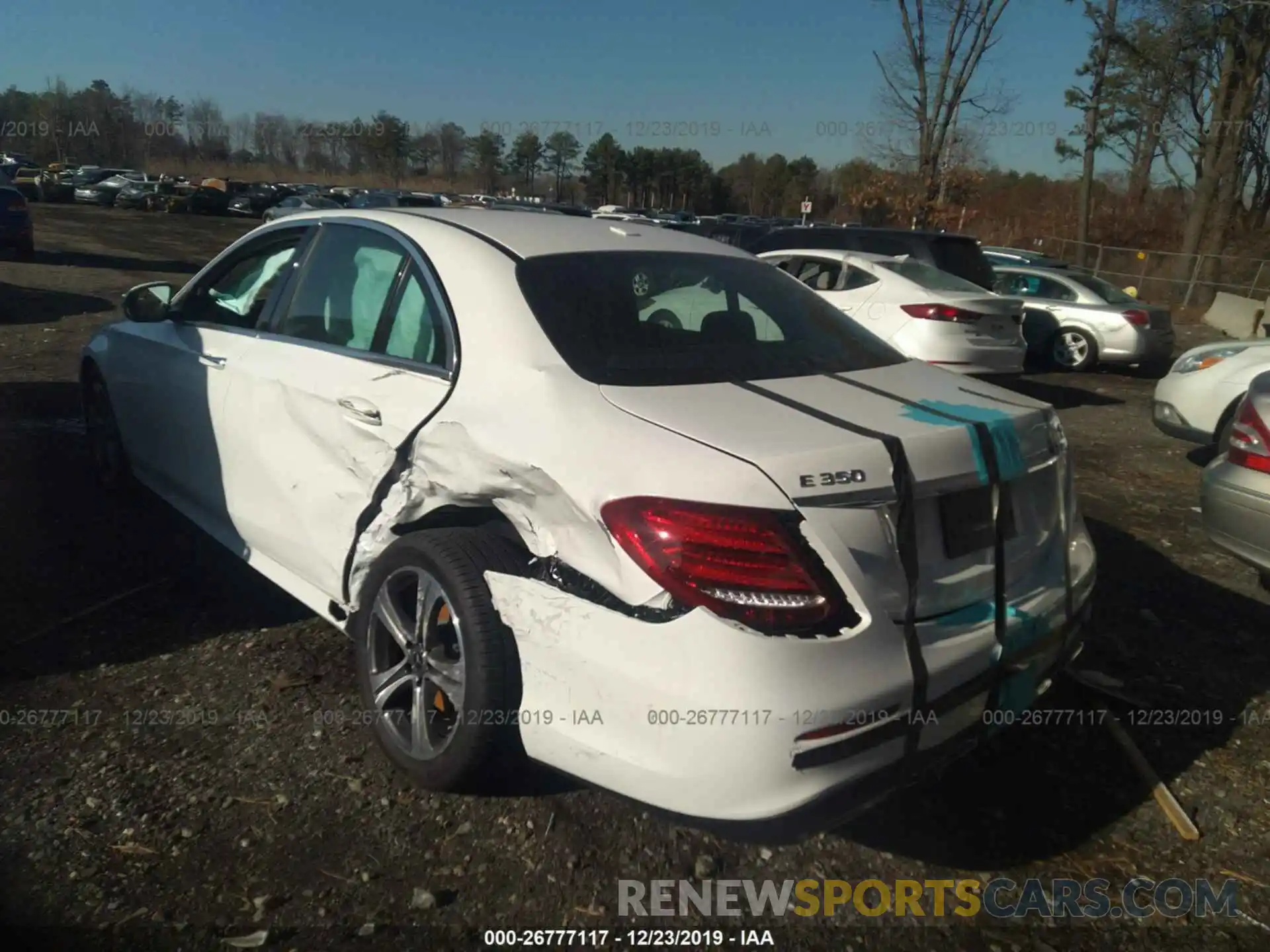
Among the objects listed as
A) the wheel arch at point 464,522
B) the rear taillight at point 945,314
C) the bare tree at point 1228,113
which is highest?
the bare tree at point 1228,113

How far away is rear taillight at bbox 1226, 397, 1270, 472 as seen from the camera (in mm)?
4121

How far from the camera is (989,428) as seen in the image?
2506 millimetres

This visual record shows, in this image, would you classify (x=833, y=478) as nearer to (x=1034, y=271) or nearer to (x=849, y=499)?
(x=849, y=499)

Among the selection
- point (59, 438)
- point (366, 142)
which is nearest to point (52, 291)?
point (59, 438)

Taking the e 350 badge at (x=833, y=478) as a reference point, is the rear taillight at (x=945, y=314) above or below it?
above

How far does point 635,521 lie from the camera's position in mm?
2189

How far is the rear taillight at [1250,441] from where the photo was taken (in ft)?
13.5

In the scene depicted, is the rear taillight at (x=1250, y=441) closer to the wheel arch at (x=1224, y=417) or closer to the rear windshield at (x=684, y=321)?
the rear windshield at (x=684, y=321)

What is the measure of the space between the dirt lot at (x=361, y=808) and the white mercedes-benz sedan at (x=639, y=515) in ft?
0.91

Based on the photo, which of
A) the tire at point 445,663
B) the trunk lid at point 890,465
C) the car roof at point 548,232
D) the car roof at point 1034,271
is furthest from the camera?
the car roof at point 1034,271

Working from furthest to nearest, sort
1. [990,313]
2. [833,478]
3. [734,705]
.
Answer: [990,313], [833,478], [734,705]

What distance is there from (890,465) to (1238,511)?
Result: 284 cm

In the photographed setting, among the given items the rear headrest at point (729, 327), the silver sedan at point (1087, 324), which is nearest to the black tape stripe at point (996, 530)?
the rear headrest at point (729, 327)

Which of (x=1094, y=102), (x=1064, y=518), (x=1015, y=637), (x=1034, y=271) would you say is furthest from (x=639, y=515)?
(x=1094, y=102)
